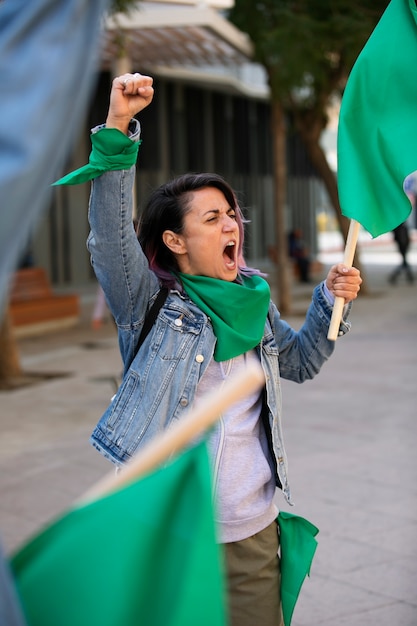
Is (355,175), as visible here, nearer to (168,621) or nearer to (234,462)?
(234,462)

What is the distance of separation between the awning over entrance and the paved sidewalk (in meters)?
5.08

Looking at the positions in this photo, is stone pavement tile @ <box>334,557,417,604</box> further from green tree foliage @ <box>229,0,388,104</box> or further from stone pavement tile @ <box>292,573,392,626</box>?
green tree foliage @ <box>229,0,388,104</box>

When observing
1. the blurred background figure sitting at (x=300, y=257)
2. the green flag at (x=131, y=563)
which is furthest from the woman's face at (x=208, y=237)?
the blurred background figure sitting at (x=300, y=257)

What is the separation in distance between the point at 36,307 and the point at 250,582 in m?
12.3

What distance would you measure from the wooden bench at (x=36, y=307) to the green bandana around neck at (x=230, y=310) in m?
11.6

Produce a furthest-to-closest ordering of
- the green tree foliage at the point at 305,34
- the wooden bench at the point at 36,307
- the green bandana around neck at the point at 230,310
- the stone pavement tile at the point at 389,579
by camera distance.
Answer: the wooden bench at the point at 36,307, the green tree foliage at the point at 305,34, the stone pavement tile at the point at 389,579, the green bandana around neck at the point at 230,310

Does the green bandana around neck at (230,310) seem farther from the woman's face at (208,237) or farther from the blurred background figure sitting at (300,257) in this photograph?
the blurred background figure sitting at (300,257)

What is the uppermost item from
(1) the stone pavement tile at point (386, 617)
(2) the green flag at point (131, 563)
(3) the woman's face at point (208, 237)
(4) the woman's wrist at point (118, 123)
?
(4) the woman's wrist at point (118, 123)

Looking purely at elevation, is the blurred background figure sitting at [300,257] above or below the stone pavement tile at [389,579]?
below

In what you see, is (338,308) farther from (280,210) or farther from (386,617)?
(280,210)

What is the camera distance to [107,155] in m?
2.47

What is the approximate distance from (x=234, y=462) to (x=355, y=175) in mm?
937

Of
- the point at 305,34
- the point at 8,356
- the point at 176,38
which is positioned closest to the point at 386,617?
the point at 8,356

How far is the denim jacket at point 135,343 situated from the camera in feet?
8.37
